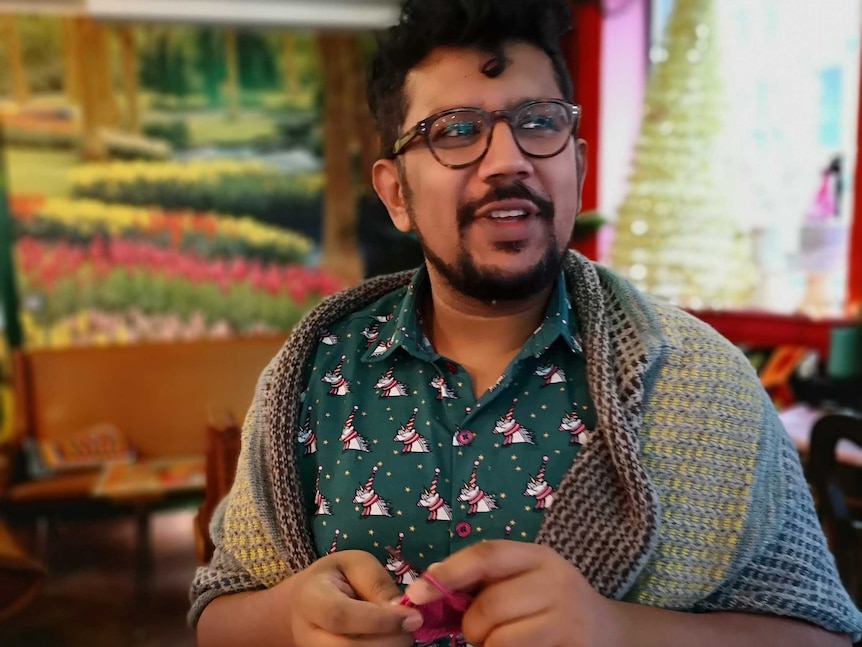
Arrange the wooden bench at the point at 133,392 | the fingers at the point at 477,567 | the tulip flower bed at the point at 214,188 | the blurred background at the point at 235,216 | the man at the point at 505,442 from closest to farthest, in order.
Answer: the fingers at the point at 477,567
the man at the point at 505,442
the blurred background at the point at 235,216
the wooden bench at the point at 133,392
the tulip flower bed at the point at 214,188

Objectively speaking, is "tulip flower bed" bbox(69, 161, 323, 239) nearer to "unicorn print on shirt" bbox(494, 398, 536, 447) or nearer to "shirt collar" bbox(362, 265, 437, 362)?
"shirt collar" bbox(362, 265, 437, 362)

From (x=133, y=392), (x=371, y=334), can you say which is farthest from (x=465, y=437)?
(x=133, y=392)

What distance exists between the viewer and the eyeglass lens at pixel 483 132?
93 cm

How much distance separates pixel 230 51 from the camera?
409 centimetres

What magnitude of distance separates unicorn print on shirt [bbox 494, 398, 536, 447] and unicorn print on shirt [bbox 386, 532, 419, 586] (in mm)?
180

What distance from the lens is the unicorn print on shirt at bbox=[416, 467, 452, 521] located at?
3.02 feet

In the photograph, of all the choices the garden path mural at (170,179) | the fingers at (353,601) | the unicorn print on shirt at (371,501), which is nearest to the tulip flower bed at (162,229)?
the garden path mural at (170,179)

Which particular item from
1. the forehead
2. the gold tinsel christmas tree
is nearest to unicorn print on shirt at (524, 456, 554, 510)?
the forehead

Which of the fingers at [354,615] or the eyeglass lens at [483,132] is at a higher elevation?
the eyeglass lens at [483,132]

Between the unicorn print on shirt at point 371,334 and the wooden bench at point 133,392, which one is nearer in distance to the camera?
the unicorn print on shirt at point 371,334

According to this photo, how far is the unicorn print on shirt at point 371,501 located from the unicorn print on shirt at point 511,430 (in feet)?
0.56

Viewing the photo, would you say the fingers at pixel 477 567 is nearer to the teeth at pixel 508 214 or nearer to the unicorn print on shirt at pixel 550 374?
the unicorn print on shirt at pixel 550 374

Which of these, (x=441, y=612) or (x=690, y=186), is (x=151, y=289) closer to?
(x=690, y=186)

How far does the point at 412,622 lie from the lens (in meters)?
0.73
